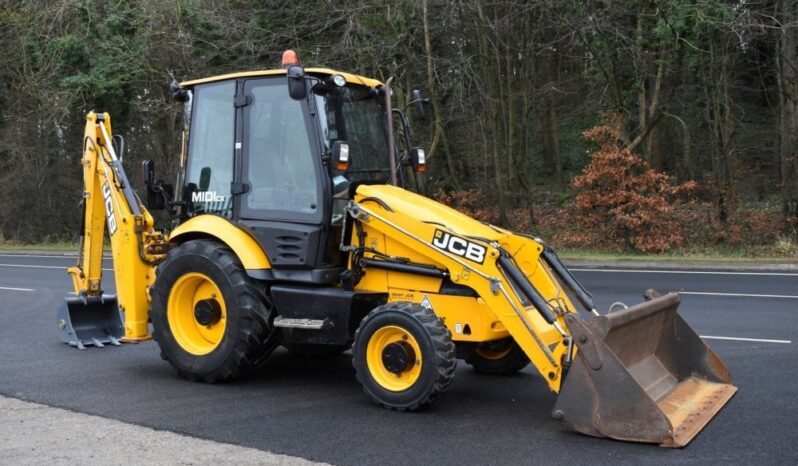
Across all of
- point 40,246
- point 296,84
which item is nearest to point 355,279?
point 296,84

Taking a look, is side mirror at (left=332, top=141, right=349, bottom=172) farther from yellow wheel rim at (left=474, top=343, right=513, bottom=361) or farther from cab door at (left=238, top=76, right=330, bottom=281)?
yellow wheel rim at (left=474, top=343, right=513, bottom=361)

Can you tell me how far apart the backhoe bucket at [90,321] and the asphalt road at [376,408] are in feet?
0.70

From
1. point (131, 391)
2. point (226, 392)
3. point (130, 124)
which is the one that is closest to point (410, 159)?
point (226, 392)

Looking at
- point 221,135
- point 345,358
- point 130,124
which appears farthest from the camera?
point 130,124

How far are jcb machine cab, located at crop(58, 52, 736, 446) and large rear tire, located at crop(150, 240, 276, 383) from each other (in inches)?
0.6

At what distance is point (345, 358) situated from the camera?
8.55 meters

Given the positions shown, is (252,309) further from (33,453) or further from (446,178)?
(446,178)

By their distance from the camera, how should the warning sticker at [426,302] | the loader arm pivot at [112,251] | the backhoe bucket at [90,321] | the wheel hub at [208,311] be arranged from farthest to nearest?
the backhoe bucket at [90,321], the loader arm pivot at [112,251], the wheel hub at [208,311], the warning sticker at [426,302]

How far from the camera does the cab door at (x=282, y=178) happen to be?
22.9ft

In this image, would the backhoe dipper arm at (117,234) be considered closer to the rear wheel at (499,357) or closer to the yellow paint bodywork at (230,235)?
the yellow paint bodywork at (230,235)

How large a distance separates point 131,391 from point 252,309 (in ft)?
4.42

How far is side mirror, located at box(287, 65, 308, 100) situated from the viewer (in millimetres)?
6793

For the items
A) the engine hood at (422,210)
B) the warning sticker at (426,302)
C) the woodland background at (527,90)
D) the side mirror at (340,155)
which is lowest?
the warning sticker at (426,302)

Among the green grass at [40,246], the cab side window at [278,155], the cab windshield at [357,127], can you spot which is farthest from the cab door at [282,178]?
the green grass at [40,246]
